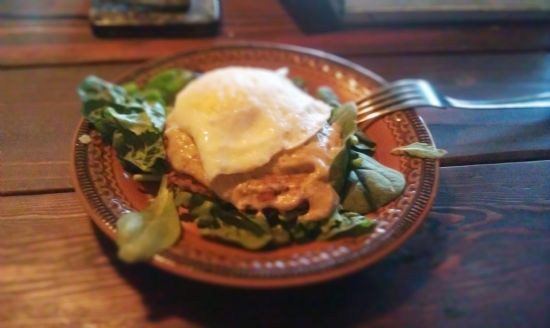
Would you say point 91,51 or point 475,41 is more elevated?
point 475,41

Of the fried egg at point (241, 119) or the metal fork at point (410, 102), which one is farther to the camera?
the metal fork at point (410, 102)

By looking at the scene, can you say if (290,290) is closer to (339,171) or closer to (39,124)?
(339,171)

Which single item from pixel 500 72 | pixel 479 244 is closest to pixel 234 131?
pixel 479 244

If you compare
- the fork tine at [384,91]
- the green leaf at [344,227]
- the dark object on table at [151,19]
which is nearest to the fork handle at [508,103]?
the fork tine at [384,91]

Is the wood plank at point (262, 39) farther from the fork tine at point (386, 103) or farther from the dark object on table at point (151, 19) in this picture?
the fork tine at point (386, 103)

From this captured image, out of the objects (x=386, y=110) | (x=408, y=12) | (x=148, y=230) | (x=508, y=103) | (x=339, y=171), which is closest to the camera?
(x=148, y=230)

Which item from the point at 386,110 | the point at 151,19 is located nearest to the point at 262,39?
the point at 151,19

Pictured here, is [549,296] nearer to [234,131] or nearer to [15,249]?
[234,131]
